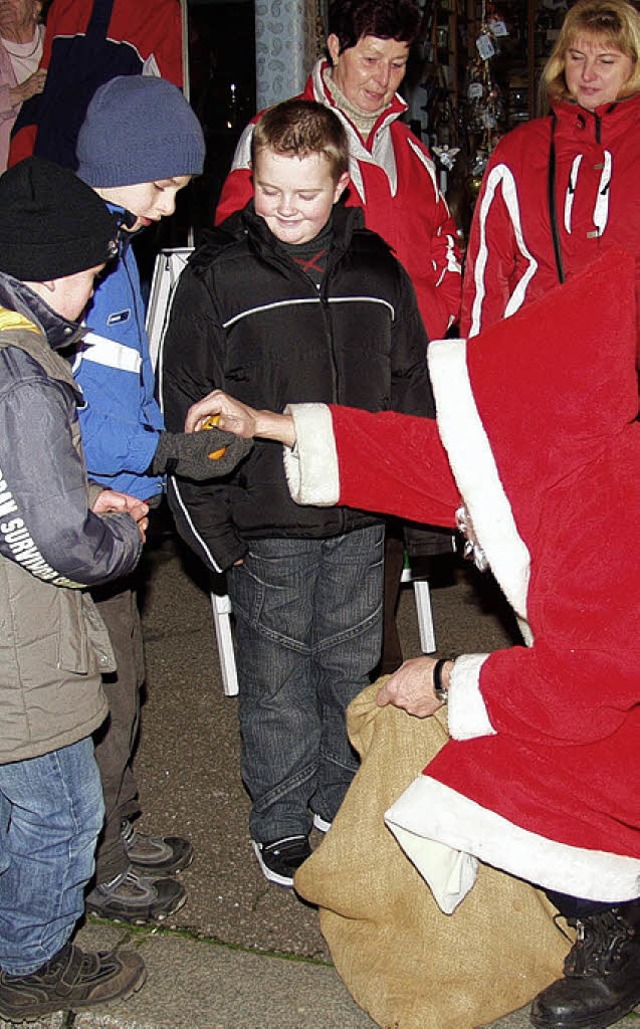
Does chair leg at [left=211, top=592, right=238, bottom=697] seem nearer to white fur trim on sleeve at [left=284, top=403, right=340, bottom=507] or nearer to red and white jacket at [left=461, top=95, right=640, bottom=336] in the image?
red and white jacket at [left=461, top=95, right=640, bottom=336]

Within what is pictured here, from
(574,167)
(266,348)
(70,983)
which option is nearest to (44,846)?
(70,983)

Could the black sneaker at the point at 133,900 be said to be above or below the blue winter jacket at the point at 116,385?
below

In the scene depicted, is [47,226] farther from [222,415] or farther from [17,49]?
[17,49]

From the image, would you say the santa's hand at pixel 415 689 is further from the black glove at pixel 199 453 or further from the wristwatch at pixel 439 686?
the black glove at pixel 199 453

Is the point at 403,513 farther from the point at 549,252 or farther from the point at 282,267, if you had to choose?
the point at 549,252

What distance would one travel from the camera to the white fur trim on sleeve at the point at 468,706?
2.35m

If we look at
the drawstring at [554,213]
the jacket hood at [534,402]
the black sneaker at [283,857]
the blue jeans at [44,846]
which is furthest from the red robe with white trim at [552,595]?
the drawstring at [554,213]

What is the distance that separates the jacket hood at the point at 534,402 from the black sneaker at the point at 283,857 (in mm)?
1211

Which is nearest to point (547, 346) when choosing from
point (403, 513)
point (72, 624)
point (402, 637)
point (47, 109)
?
point (403, 513)

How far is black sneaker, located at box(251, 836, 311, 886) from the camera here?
319cm

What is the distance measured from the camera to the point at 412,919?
2.66 meters

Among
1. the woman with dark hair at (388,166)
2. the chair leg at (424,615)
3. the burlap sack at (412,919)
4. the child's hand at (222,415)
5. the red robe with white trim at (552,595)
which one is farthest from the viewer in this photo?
the chair leg at (424,615)

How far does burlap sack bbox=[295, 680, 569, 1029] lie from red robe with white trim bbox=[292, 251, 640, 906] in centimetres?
18

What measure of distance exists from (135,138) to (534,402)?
1.22 meters
